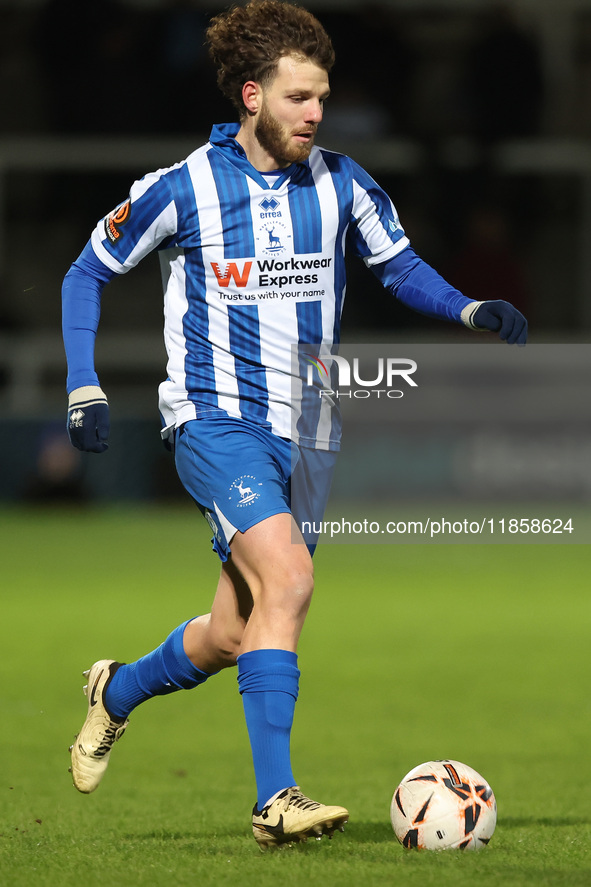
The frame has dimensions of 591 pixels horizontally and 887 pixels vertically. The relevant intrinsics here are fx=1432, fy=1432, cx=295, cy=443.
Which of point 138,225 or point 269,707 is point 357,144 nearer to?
point 138,225

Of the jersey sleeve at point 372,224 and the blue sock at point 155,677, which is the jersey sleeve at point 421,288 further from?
the blue sock at point 155,677

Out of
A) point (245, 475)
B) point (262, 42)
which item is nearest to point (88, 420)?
point (245, 475)

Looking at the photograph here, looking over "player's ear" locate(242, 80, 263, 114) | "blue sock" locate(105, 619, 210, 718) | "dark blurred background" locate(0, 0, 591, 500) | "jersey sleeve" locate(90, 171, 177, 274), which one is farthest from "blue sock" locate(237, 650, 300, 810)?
"dark blurred background" locate(0, 0, 591, 500)

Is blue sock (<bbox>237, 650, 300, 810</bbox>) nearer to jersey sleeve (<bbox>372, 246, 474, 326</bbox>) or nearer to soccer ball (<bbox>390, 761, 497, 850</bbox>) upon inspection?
soccer ball (<bbox>390, 761, 497, 850</bbox>)

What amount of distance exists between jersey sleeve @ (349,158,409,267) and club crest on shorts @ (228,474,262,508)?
859 millimetres

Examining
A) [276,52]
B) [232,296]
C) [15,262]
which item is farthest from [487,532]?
[15,262]

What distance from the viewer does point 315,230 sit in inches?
159

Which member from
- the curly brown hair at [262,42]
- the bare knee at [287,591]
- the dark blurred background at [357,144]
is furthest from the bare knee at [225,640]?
the dark blurred background at [357,144]

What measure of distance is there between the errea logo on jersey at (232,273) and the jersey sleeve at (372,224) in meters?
0.40

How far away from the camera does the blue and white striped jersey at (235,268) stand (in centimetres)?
397

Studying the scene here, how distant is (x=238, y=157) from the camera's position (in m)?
4.05

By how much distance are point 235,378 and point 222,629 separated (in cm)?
72

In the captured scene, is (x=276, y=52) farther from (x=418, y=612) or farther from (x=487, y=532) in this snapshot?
(x=418, y=612)

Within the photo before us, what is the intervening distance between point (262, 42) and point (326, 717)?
10.2 feet
